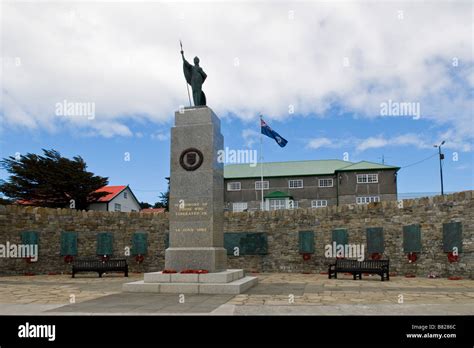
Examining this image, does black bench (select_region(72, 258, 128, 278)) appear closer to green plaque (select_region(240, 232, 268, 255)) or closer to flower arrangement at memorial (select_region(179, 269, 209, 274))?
green plaque (select_region(240, 232, 268, 255))

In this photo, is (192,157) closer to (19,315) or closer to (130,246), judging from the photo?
(19,315)

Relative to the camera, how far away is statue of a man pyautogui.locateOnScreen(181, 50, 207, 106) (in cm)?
1381

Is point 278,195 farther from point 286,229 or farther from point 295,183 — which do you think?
point 286,229

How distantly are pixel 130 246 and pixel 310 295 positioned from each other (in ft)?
40.5

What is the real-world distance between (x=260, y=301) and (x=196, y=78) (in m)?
7.64

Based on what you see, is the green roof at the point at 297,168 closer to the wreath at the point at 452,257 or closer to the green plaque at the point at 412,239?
the green plaque at the point at 412,239

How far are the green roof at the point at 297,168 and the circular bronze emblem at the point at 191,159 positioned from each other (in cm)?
3285

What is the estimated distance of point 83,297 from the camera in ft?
34.3

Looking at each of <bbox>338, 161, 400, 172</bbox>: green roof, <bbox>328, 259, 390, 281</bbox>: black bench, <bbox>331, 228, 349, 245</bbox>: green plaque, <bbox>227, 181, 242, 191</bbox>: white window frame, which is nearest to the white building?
<bbox>227, 181, 242, 191</bbox>: white window frame

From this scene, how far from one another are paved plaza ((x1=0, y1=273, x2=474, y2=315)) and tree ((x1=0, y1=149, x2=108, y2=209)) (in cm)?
2467

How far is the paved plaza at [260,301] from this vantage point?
26.3 feet

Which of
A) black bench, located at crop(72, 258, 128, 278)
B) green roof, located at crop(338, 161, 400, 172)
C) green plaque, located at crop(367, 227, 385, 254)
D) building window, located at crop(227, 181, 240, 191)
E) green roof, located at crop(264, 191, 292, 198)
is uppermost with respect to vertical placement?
green roof, located at crop(338, 161, 400, 172)

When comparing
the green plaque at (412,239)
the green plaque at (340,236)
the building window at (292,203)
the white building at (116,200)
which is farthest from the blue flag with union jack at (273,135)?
the white building at (116,200)
